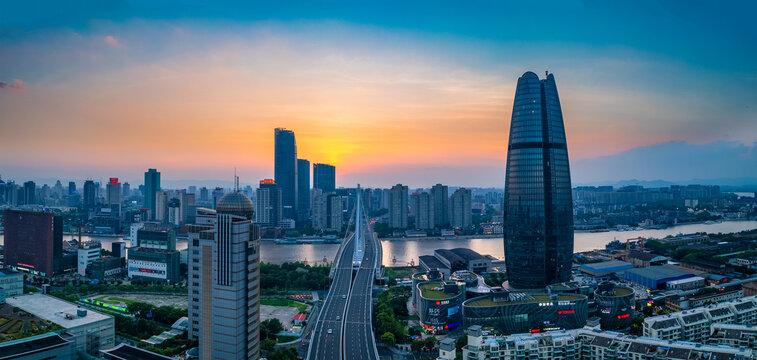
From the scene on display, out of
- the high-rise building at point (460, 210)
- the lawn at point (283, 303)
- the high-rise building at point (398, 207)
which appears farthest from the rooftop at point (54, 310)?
the high-rise building at point (460, 210)

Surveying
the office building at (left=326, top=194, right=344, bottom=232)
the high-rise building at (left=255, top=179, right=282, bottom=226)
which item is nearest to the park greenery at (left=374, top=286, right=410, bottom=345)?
the office building at (left=326, top=194, right=344, bottom=232)

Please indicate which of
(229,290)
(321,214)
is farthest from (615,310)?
(321,214)

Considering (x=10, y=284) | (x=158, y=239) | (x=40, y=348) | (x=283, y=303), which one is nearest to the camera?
(x=40, y=348)

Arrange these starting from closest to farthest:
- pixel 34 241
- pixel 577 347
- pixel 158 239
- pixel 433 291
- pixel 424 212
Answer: pixel 577 347 < pixel 433 291 < pixel 158 239 < pixel 34 241 < pixel 424 212

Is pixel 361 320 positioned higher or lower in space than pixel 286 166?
lower

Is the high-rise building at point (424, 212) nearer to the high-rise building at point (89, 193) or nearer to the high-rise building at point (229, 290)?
the high-rise building at point (89, 193)

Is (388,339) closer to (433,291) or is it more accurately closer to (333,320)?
(333,320)

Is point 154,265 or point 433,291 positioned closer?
point 433,291

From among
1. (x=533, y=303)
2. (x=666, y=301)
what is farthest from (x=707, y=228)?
(x=533, y=303)

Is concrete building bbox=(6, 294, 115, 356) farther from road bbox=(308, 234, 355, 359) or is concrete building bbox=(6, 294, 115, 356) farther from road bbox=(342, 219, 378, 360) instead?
road bbox=(342, 219, 378, 360)
